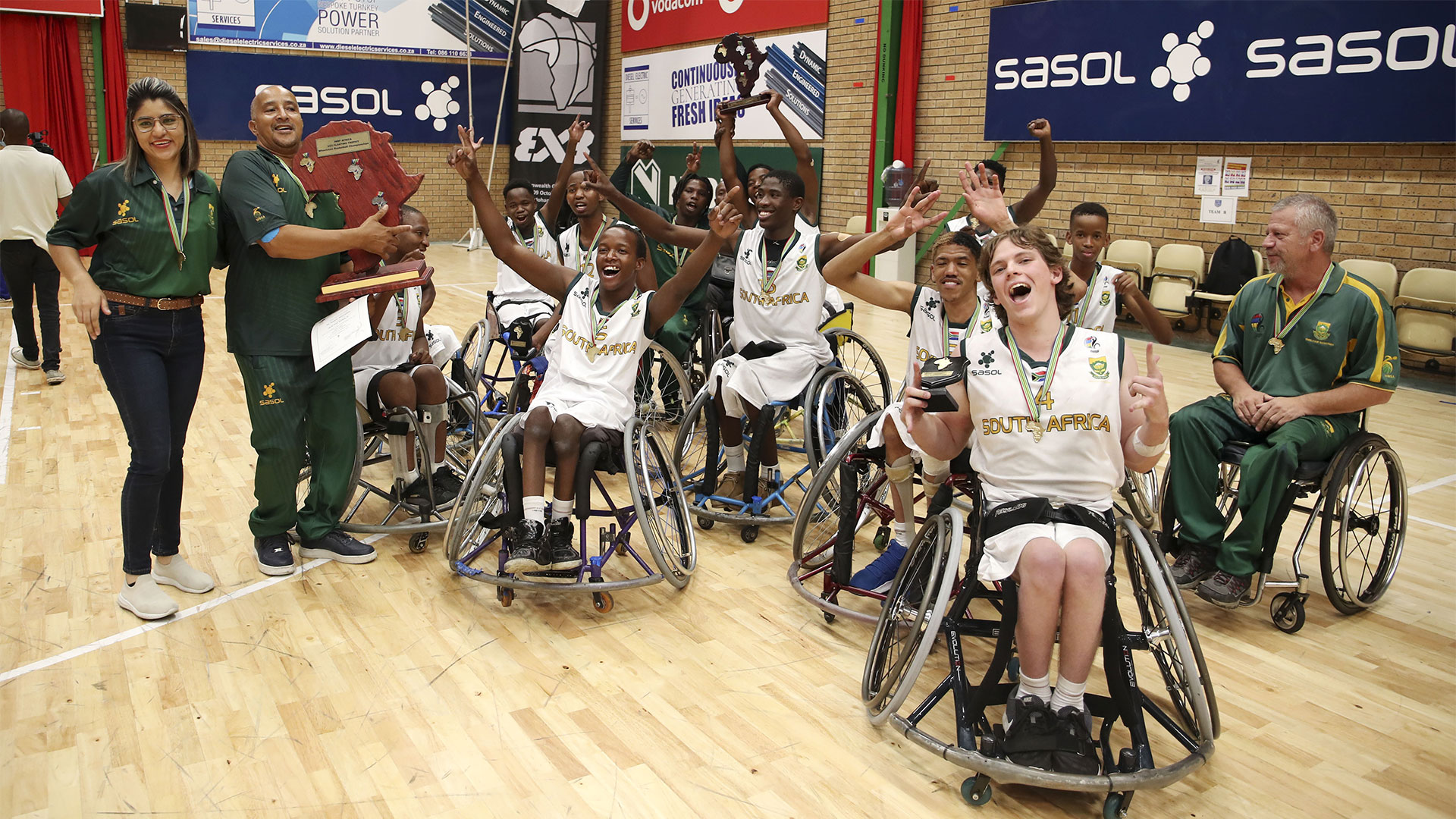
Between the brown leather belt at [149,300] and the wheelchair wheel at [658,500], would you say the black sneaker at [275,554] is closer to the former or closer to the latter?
the brown leather belt at [149,300]

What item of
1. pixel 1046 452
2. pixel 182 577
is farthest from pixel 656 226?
pixel 1046 452

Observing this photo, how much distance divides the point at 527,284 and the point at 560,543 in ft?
7.69

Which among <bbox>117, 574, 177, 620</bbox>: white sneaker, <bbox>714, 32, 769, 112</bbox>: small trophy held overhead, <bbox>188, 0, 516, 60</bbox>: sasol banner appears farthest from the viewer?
<bbox>188, 0, 516, 60</bbox>: sasol banner

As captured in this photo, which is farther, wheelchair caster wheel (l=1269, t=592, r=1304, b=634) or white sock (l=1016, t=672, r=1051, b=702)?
wheelchair caster wheel (l=1269, t=592, r=1304, b=634)

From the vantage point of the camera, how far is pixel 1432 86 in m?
6.40

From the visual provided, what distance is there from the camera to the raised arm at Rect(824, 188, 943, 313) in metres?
3.01

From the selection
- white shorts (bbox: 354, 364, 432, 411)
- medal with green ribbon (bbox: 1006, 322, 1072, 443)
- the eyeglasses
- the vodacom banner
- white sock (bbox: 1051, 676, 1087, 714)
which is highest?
the vodacom banner

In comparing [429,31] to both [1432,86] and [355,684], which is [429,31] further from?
[355,684]

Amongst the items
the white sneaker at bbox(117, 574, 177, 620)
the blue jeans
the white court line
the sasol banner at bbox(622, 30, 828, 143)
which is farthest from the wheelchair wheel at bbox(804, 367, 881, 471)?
the sasol banner at bbox(622, 30, 828, 143)

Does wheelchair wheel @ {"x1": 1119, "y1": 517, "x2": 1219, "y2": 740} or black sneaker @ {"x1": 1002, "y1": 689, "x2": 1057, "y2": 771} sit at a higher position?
wheelchair wheel @ {"x1": 1119, "y1": 517, "x2": 1219, "y2": 740}

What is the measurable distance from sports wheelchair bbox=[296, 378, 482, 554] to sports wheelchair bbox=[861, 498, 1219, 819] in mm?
1862

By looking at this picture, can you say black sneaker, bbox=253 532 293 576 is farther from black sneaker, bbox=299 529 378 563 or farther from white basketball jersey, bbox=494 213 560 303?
white basketball jersey, bbox=494 213 560 303

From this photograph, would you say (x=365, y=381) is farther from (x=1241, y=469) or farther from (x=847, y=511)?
(x=1241, y=469)

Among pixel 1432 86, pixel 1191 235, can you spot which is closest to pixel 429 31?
pixel 1191 235
